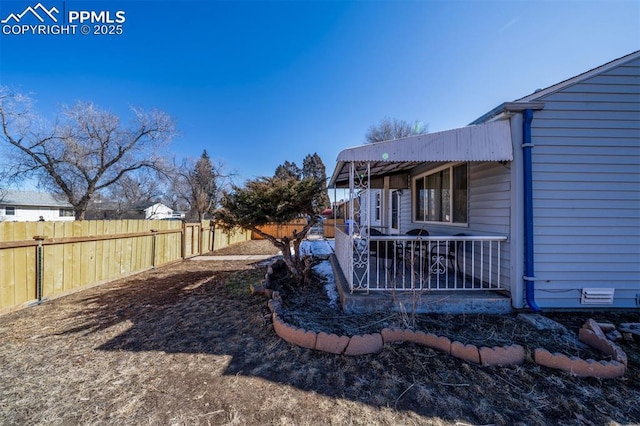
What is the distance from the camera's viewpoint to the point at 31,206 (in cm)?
2620

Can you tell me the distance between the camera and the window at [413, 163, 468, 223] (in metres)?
5.13

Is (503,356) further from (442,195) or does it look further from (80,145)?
(80,145)

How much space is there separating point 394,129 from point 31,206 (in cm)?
3830

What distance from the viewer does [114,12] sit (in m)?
6.13

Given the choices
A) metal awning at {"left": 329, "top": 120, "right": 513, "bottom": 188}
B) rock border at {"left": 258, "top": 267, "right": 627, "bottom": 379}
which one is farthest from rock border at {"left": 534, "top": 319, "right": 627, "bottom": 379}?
metal awning at {"left": 329, "top": 120, "right": 513, "bottom": 188}

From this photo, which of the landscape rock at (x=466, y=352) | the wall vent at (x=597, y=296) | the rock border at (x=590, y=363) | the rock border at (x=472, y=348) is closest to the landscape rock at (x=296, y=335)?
the rock border at (x=472, y=348)

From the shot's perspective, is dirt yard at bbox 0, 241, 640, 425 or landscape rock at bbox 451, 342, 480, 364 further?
landscape rock at bbox 451, 342, 480, 364

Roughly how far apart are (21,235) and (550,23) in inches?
431

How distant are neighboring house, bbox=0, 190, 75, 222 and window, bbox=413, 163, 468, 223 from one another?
3144 cm

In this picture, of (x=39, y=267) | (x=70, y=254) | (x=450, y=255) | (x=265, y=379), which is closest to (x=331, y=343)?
(x=265, y=379)

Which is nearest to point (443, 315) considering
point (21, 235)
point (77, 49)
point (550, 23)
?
point (550, 23)

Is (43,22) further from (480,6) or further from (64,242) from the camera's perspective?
(480,6)

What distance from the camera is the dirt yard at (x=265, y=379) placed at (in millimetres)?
1893

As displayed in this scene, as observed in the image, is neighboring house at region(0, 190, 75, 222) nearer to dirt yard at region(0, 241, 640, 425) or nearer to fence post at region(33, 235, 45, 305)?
fence post at region(33, 235, 45, 305)
